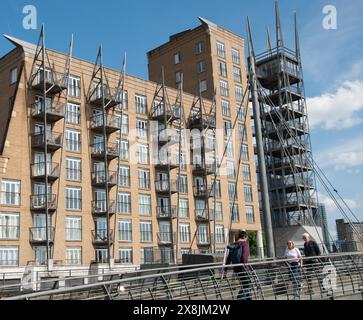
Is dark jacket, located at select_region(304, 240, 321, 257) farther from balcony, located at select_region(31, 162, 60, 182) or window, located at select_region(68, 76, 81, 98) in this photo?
window, located at select_region(68, 76, 81, 98)

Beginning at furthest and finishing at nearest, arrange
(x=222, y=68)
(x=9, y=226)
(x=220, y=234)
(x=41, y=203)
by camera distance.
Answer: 1. (x=222, y=68)
2. (x=220, y=234)
3. (x=41, y=203)
4. (x=9, y=226)

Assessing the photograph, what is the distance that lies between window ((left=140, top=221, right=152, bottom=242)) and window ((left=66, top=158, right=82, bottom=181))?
24.7ft

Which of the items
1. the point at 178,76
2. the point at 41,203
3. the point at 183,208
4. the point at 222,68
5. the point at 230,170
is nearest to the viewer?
the point at 41,203

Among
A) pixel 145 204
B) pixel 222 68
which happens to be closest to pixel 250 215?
pixel 145 204

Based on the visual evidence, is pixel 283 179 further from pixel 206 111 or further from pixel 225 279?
pixel 225 279

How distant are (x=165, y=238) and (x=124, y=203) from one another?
5407 millimetres

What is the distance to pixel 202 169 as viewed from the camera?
51156 millimetres

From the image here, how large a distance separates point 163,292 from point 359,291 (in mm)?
5780

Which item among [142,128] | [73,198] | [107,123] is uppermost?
[142,128]

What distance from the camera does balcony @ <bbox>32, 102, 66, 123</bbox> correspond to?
39.1m

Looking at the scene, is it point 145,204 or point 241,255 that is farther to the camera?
point 145,204

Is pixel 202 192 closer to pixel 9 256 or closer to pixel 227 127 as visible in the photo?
pixel 227 127

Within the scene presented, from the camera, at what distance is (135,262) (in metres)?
43.0
